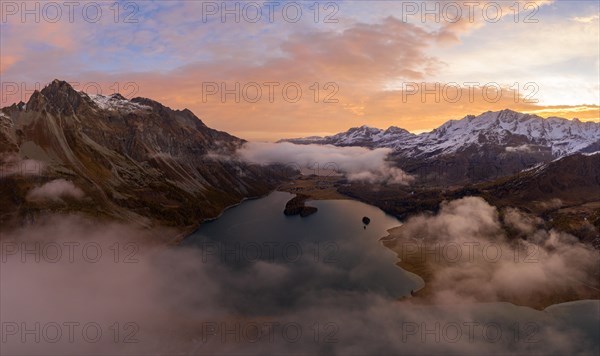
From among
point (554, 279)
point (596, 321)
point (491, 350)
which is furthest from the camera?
point (554, 279)

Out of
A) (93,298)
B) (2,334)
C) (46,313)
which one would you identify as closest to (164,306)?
(93,298)

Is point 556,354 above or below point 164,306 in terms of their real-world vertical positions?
below

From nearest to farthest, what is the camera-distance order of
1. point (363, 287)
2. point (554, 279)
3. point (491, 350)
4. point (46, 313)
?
1. point (491, 350)
2. point (46, 313)
3. point (363, 287)
4. point (554, 279)

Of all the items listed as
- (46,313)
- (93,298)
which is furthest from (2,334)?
(93,298)

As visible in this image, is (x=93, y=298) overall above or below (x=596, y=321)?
above

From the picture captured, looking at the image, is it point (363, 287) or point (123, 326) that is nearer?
point (123, 326)

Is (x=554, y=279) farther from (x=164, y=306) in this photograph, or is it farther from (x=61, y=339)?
(x=61, y=339)

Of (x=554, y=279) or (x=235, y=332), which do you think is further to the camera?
(x=554, y=279)

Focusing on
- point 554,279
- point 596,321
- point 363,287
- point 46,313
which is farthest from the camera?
point 554,279

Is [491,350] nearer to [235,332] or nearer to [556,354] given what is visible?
[556,354]
